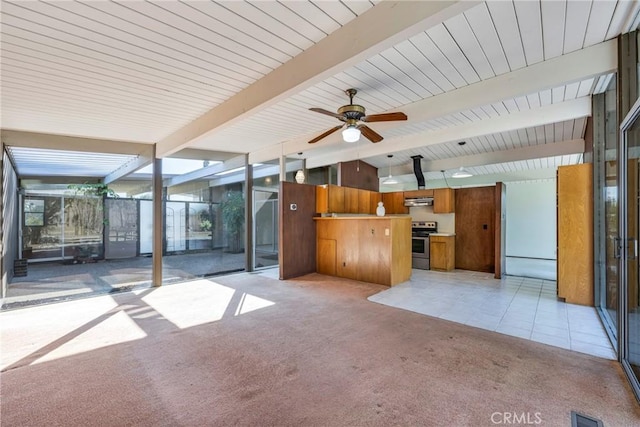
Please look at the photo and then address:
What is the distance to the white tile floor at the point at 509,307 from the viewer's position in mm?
3039

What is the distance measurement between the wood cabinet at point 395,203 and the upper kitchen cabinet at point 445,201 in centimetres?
90

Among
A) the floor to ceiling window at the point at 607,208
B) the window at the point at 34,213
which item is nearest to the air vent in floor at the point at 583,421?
the floor to ceiling window at the point at 607,208

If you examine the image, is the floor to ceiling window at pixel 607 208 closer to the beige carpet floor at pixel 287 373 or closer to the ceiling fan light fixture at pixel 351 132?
the beige carpet floor at pixel 287 373

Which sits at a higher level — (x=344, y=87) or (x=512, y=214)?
(x=344, y=87)

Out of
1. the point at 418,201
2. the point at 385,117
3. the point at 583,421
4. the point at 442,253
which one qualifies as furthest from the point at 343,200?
the point at 583,421

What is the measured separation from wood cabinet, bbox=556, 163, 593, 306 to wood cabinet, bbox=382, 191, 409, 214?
12.7 ft

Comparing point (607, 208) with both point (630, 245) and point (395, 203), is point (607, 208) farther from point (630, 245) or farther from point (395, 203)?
point (395, 203)

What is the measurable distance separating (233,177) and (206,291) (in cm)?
285

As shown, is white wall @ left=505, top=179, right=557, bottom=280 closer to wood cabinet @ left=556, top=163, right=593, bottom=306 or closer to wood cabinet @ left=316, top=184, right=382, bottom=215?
wood cabinet @ left=556, top=163, right=593, bottom=306

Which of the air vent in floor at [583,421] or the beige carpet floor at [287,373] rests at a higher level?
the air vent in floor at [583,421]

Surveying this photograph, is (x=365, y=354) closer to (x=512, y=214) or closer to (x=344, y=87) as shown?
(x=344, y=87)

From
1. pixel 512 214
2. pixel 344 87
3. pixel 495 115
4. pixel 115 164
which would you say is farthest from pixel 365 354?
pixel 512 214

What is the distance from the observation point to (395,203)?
26.2 feet

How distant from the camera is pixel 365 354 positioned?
8.68ft
